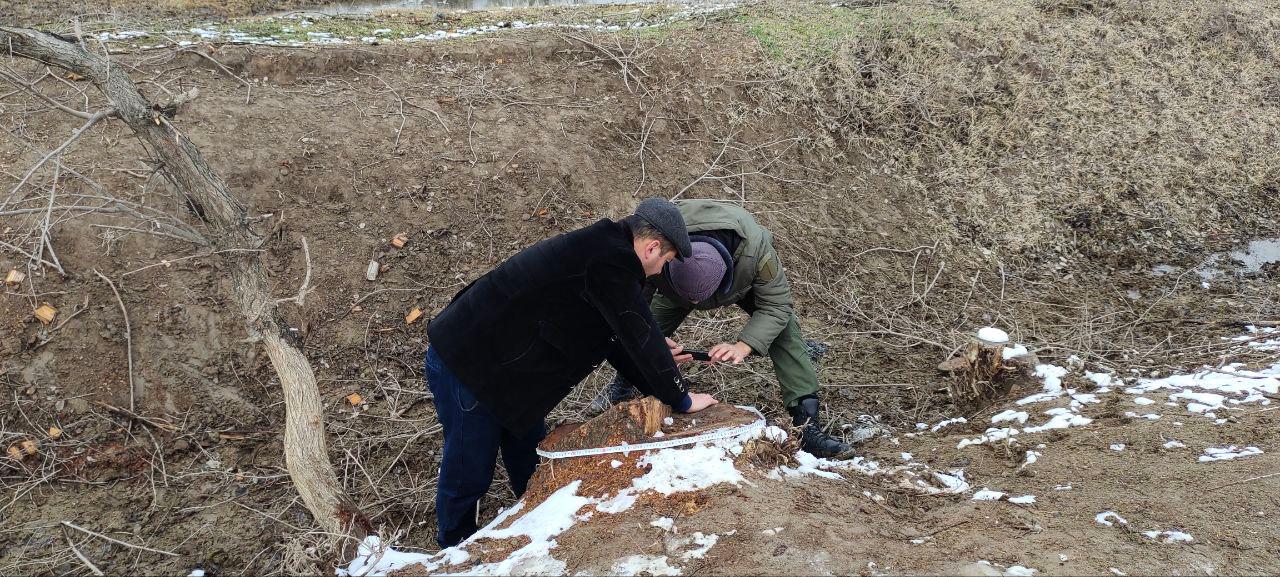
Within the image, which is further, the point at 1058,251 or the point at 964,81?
the point at 964,81

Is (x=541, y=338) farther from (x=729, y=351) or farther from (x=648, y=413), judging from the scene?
(x=729, y=351)

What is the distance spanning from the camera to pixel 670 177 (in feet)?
19.1

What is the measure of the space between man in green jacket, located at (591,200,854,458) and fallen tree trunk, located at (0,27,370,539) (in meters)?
1.40

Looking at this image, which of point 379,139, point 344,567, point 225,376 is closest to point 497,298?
point 344,567

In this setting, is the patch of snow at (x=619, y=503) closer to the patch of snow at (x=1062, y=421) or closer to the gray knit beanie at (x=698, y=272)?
the gray knit beanie at (x=698, y=272)

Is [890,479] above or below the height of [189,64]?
below

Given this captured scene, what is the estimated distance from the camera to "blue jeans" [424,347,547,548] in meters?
2.63

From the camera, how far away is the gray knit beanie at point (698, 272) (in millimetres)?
2715

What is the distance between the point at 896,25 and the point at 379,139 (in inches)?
202

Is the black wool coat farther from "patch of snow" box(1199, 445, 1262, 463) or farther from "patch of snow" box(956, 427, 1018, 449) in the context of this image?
"patch of snow" box(1199, 445, 1262, 463)

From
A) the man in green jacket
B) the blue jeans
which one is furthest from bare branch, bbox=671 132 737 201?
the blue jeans

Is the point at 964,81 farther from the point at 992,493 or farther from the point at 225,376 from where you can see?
the point at 225,376

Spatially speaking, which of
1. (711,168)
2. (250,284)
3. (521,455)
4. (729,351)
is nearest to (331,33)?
(711,168)

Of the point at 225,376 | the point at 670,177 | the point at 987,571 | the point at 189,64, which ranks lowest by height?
the point at 225,376
